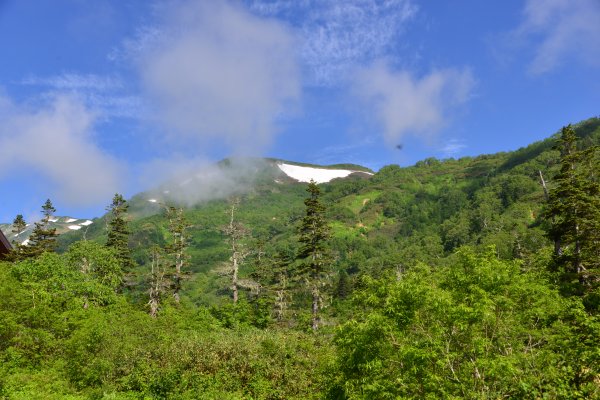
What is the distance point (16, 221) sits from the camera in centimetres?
5788

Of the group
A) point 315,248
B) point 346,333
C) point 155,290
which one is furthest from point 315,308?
point 346,333

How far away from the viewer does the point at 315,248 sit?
3947cm

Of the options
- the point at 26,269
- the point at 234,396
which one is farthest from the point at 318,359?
the point at 26,269

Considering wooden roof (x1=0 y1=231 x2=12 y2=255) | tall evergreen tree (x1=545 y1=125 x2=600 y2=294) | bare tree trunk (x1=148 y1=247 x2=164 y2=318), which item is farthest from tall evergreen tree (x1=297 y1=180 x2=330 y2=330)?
wooden roof (x1=0 y1=231 x2=12 y2=255)

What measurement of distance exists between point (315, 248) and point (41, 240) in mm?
36549

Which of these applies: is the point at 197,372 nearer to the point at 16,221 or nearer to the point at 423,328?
the point at 423,328

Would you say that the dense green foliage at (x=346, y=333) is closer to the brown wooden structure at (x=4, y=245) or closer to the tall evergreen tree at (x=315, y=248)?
the tall evergreen tree at (x=315, y=248)

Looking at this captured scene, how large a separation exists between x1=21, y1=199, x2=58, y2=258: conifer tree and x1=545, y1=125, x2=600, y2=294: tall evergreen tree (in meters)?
52.5

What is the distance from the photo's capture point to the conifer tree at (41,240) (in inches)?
1809

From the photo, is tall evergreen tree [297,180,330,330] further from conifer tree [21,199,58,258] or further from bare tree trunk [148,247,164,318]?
conifer tree [21,199,58,258]

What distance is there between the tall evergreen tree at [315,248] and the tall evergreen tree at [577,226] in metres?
19.6

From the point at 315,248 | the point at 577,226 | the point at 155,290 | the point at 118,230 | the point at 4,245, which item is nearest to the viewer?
the point at 577,226

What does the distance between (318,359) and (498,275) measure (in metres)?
15.0

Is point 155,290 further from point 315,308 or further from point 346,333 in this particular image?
point 346,333
